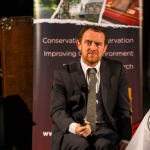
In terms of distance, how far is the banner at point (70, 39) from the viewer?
2.98m

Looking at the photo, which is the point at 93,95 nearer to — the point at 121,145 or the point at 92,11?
the point at 121,145

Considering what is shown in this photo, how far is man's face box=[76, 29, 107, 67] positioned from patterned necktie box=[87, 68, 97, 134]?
9 cm

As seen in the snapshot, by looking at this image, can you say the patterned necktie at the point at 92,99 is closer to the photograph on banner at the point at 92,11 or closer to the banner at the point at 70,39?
the banner at the point at 70,39

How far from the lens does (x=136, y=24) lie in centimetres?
302

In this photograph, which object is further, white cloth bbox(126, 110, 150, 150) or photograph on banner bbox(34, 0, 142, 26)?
photograph on banner bbox(34, 0, 142, 26)

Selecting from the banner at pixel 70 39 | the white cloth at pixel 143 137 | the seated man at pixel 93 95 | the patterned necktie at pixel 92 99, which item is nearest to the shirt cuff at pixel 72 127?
the seated man at pixel 93 95

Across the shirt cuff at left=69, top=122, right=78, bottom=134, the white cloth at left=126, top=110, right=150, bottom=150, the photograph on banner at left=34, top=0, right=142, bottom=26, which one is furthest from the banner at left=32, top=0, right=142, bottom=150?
the white cloth at left=126, top=110, right=150, bottom=150

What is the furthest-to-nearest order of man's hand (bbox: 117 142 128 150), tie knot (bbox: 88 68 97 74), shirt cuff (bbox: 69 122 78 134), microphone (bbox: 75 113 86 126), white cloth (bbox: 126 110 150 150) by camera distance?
tie knot (bbox: 88 68 97 74) < man's hand (bbox: 117 142 128 150) < shirt cuff (bbox: 69 122 78 134) < microphone (bbox: 75 113 86 126) < white cloth (bbox: 126 110 150 150)

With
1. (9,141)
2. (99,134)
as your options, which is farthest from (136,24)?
(9,141)

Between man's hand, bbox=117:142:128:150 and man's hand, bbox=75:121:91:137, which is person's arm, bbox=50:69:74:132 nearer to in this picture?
man's hand, bbox=75:121:91:137

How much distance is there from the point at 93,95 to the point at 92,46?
16.2 inches

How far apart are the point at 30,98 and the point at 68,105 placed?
0.69 metres

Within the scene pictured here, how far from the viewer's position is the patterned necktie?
9.34 feet

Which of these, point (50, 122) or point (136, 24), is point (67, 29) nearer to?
point (136, 24)
